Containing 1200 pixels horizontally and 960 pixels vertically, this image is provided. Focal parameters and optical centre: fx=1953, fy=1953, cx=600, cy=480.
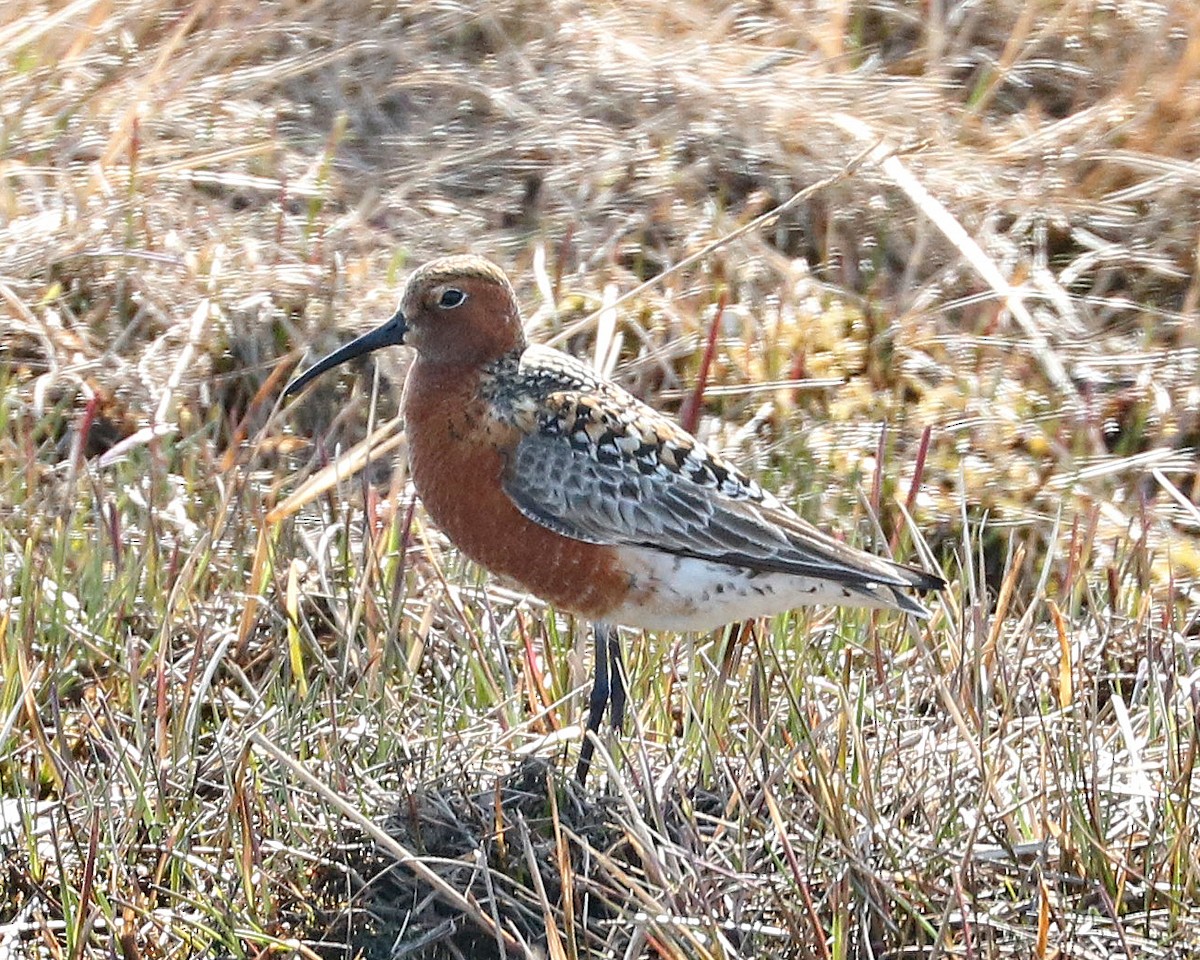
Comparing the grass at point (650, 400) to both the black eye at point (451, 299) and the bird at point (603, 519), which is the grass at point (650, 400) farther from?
the black eye at point (451, 299)

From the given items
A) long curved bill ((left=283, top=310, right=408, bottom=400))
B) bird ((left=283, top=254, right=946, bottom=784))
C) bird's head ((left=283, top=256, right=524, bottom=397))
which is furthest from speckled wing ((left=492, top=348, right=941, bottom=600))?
long curved bill ((left=283, top=310, right=408, bottom=400))

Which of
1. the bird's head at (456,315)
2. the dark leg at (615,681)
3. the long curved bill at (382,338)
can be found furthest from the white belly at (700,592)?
the long curved bill at (382,338)

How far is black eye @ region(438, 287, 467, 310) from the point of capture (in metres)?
4.25

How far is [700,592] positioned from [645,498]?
9.1 inches

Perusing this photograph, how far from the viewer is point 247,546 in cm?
487

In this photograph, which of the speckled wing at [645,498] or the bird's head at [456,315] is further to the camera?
the bird's head at [456,315]

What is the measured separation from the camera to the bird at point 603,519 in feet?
13.4

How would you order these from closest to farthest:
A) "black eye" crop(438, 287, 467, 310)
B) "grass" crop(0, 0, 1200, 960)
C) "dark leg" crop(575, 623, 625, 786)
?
"grass" crop(0, 0, 1200, 960) → "dark leg" crop(575, 623, 625, 786) → "black eye" crop(438, 287, 467, 310)

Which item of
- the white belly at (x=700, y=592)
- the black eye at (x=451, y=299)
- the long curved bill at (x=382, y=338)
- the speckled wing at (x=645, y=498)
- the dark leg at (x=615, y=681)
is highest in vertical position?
the black eye at (x=451, y=299)

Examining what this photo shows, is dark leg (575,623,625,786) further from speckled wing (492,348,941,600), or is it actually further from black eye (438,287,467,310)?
black eye (438,287,467,310)

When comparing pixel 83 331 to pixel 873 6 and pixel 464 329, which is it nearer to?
pixel 464 329

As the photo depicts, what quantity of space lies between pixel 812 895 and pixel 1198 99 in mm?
3865

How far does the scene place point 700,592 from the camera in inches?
161

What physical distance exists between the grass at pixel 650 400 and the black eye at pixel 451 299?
18.9 inches
